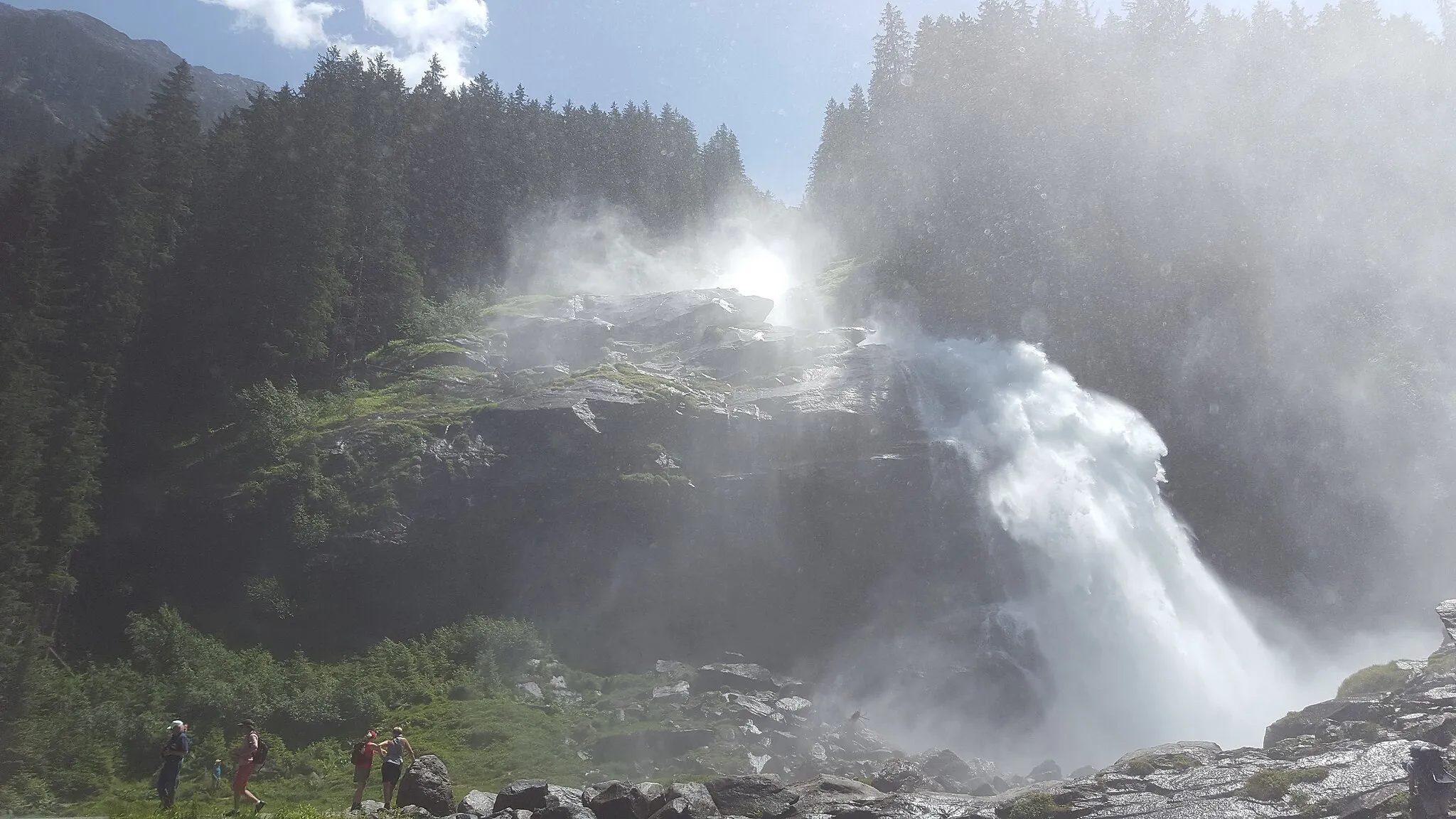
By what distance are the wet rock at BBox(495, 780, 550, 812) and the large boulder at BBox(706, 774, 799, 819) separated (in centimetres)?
371

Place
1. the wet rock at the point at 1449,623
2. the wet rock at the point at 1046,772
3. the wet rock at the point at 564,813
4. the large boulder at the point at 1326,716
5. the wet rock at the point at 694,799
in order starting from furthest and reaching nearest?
the wet rock at the point at 1046,772 → the wet rock at the point at 1449,623 → the large boulder at the point at 1326,716 → the wet rock at the point at 694,799 → the wet rock at the point at 564,813

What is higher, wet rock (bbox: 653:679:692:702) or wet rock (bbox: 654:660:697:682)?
wet rock (bbox: 654:660:697:682)

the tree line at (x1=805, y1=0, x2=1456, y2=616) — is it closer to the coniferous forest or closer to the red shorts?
the coniferous forest

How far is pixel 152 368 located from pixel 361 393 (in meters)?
8.89

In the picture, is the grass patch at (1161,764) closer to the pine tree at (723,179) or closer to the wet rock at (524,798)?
the wet rock at (524,798)

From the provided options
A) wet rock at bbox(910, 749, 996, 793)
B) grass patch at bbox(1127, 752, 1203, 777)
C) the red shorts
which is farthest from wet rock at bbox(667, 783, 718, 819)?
grass patch at bbox(1127, 752, 1203, 777)

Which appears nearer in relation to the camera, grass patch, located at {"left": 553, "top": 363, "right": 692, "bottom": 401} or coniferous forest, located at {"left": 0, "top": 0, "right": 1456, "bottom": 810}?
coniferous forest, located at {"left": 0, "top": 0, "right": 1456, "bottom": 810}

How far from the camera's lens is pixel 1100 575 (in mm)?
35250

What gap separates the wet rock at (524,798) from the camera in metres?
18.9

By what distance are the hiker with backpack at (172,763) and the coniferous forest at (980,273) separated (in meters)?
8.30

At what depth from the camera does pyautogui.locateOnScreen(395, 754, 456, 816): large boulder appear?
18984mm

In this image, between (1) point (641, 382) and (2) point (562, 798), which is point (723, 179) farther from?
(2) point (562, 798)

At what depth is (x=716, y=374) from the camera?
142 feet

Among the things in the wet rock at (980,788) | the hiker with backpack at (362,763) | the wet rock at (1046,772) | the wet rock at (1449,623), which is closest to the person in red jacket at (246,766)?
the hiker with backpack at (362,763)
